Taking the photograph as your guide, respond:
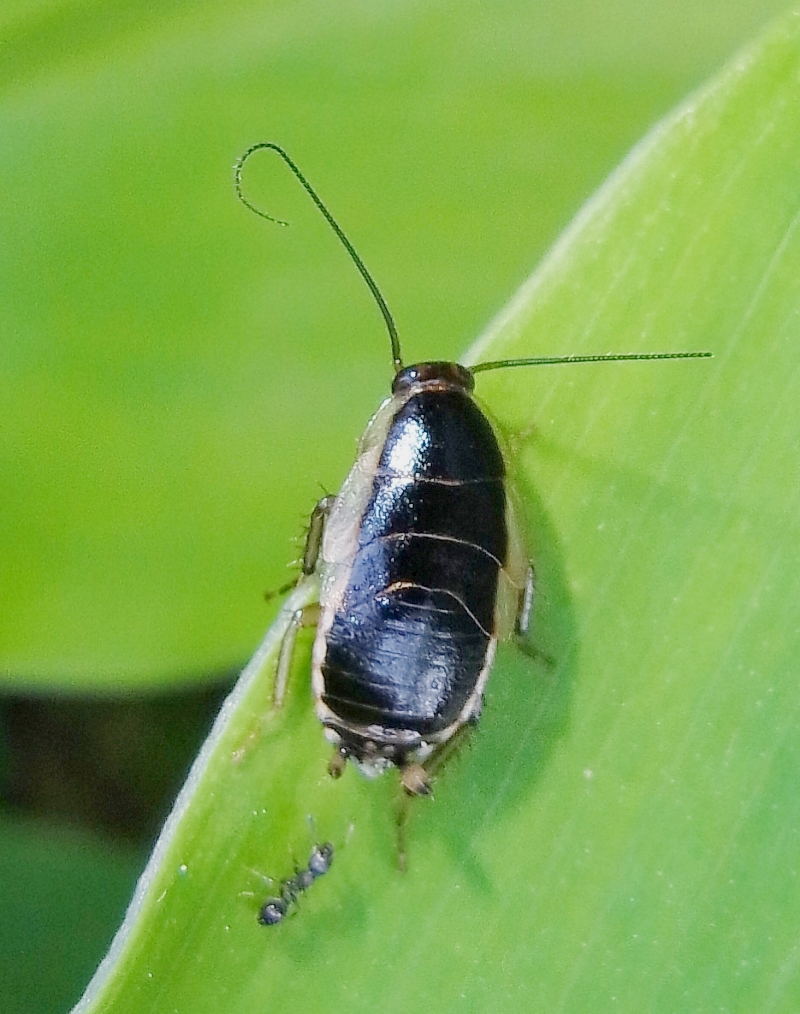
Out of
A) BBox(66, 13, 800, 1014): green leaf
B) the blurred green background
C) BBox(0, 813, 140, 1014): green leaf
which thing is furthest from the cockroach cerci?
BBox(0, 813, 140, 1014): green leaf

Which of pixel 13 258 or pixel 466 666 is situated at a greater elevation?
pixel 13 258

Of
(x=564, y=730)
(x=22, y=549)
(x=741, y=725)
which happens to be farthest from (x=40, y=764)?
(x=741, y=725)

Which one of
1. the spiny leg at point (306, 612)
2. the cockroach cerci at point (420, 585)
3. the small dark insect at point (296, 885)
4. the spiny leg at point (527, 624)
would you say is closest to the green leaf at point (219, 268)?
the spiny leg at point (306, 612)

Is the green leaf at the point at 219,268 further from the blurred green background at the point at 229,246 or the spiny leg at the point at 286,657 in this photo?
the spiny leg at the point at 286,657

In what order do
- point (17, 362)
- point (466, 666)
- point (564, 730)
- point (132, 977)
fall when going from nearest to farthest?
point (132, 977), point (564, 730), point (466, 666), point (17, 362)

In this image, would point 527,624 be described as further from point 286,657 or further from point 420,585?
point 286,657

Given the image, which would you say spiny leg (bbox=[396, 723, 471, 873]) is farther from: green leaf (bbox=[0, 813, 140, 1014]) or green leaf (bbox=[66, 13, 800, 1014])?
green leaf (bbox=[0, 813, 140, 1014])

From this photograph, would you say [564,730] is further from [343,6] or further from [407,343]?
[343,6]
